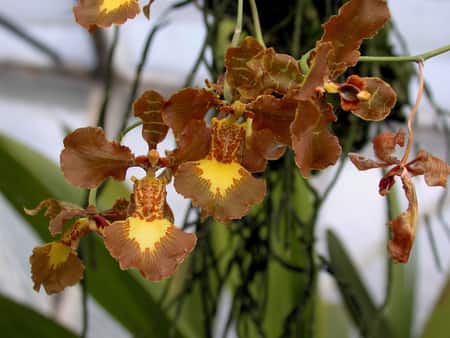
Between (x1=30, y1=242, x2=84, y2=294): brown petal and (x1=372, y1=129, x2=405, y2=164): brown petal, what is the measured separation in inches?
5.7

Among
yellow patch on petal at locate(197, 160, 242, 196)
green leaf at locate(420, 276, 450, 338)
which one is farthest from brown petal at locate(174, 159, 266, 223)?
green leaf at locate(420, 276, 450, 338)

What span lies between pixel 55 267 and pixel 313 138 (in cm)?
14

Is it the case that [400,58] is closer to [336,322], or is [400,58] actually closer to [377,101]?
[377,101]

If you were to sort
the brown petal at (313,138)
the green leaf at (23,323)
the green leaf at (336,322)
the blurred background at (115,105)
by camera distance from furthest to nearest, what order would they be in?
the blurred background at (115,105), the green leaf at (336,322), the green leaf at (23,323), the brown petal at (313,138)

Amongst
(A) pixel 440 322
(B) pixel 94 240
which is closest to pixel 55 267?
(B) pixel 94 240

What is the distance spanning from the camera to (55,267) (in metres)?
0.31

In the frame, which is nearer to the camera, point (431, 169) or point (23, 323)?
point (431, 169)

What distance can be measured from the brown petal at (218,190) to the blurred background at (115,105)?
1.24m

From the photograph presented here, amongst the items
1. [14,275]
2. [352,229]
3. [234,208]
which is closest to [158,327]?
[234,208]

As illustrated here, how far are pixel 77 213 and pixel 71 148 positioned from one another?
31mm

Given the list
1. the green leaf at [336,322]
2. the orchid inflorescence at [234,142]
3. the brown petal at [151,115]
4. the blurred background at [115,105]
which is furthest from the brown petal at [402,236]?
the blurred background at [115,105]

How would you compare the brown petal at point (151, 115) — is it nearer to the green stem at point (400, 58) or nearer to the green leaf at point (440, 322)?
the green stem at point (400, 58)

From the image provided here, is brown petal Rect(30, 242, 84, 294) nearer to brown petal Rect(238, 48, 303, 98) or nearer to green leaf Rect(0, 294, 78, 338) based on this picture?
brown petal Rect(238, 48, 303, 98)

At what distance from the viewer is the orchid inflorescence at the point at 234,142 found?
0.83ft
